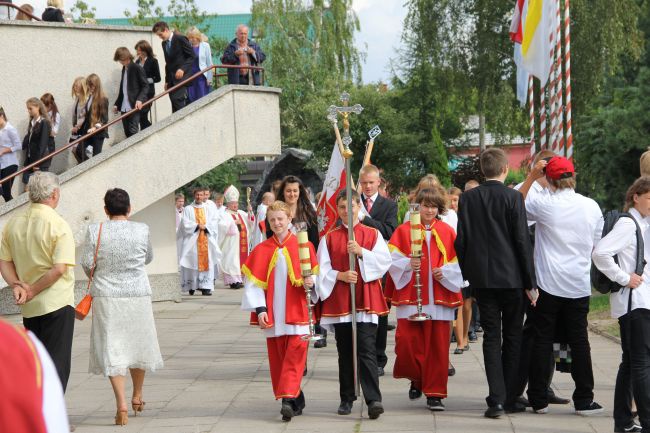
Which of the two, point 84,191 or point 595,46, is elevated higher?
point 595,46

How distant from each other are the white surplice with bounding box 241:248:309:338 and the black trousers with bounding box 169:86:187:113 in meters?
10.4

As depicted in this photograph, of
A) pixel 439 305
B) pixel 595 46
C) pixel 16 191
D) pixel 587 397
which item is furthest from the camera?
pixel 595 46

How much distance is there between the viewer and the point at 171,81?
18.4 metres

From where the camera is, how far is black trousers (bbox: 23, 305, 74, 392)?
26.1 feet

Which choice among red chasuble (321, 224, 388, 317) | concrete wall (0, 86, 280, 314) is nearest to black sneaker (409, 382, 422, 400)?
red chasuble (321, 224, 388, 317)

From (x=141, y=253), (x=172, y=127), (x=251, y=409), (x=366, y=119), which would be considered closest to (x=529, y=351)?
(x=251, y=409)

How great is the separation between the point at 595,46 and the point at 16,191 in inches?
773

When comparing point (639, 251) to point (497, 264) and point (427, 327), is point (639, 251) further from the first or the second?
point (427, 327)

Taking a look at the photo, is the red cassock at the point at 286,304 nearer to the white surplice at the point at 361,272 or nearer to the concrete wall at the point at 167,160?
the white surplice at the point at 361,272

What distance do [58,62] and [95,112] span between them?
5.64ft

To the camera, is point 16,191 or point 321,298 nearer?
point 321,298

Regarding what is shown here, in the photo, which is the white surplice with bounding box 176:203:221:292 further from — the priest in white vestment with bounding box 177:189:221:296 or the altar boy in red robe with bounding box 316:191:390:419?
the altar boy in red robe with bounding box 316:191:390:419

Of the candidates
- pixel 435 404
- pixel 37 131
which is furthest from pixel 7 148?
pixel 435 404

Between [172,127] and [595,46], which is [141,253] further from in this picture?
[595,46]
